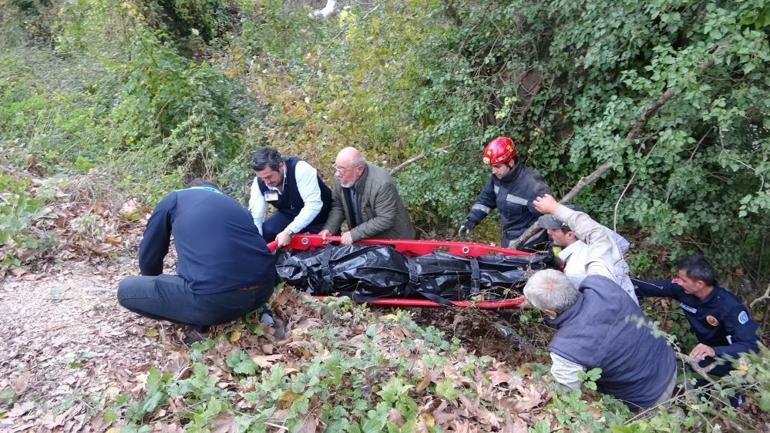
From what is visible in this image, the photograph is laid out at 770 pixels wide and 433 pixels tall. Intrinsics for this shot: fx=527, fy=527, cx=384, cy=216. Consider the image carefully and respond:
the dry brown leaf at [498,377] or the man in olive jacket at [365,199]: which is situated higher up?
the man in olive jacket at [365,199]

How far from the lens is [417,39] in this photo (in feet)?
21.7

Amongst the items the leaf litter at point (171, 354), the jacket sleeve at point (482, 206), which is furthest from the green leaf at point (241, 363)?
the jacket sleeve at point (482, 206)

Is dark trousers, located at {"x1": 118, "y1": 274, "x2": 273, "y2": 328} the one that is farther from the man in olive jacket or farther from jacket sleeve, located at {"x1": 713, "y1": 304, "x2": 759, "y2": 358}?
jacket sleeve, located at {"x1": 713, "y1": 304, "x2": 759, "y2": 358}

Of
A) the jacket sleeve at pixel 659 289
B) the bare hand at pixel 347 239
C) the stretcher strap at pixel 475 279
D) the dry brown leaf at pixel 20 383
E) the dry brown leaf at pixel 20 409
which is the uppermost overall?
the dry brown leaf at pixel 20 383

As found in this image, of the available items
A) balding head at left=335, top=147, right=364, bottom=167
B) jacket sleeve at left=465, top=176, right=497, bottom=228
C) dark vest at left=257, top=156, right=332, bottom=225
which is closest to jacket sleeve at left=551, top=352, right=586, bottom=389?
jacket sleeve at left=465, top=176, right=497, bottom=228

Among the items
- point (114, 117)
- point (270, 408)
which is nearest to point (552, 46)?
point (270, 408)

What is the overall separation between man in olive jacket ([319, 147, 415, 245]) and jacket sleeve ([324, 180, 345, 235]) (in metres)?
0.02

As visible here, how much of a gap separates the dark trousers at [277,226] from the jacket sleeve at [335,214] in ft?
0.31

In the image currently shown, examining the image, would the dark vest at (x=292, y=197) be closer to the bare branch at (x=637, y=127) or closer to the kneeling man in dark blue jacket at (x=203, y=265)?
the kneeling man in dark blue jacket at (x=203, y=265)

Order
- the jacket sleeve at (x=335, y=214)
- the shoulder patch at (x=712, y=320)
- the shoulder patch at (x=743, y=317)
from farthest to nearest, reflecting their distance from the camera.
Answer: the jacket sleeve at (x=335, y=214), the shoulder patch at (x=712, y=320), the shoulder patch at (x=743, y=317)

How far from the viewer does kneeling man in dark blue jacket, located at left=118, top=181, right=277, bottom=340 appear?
314cm

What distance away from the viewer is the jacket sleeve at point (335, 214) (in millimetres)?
5136

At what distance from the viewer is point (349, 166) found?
4.75 meters

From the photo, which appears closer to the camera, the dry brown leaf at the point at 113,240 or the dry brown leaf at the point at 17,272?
the dry brown leaf at the point at 17,272
